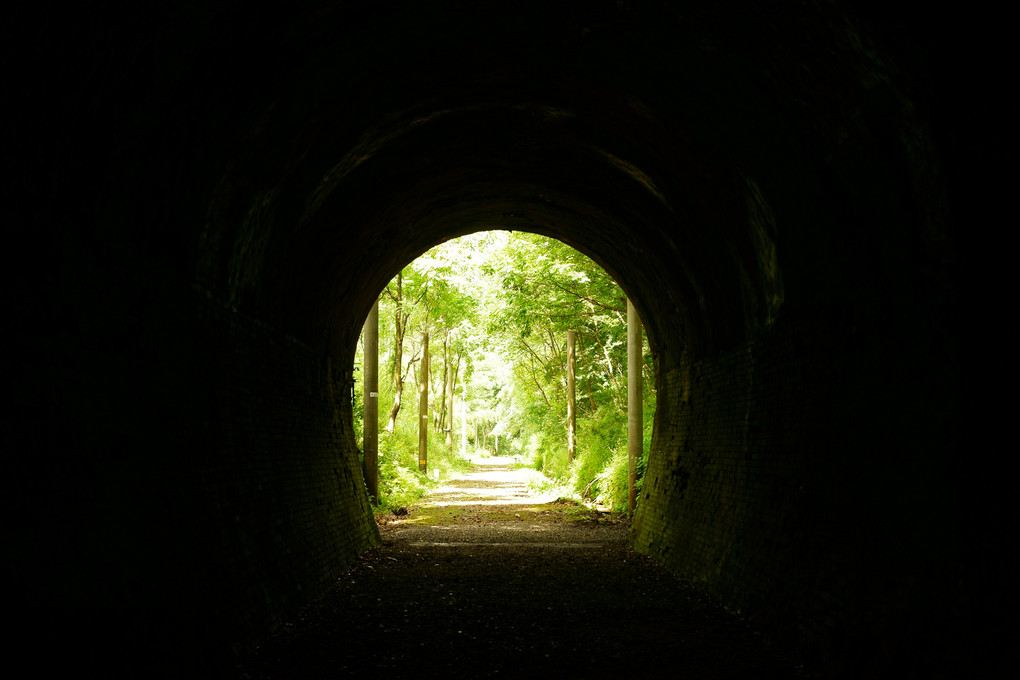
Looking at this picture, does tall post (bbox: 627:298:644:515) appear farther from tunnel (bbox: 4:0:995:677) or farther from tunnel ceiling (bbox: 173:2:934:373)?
tunnel (bbox: 4:0:995:677)

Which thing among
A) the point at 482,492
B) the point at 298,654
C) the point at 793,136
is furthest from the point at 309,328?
the point at 482,492

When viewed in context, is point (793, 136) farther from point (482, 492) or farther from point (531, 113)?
point (482, 492)

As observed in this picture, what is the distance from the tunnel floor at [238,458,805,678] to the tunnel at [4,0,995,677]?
352 mm

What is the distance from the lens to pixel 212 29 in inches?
174

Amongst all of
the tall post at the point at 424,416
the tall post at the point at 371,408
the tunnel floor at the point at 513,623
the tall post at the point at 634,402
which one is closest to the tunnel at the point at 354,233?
the tunnel floor at the point at 513,623

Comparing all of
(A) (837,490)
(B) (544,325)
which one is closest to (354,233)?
(A) (837,490)

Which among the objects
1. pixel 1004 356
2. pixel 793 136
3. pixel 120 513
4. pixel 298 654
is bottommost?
pixel 298 654

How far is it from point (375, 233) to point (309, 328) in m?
1.68

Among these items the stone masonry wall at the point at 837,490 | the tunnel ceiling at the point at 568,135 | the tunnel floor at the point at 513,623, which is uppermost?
the tunnel ceiling at the point at 568,135

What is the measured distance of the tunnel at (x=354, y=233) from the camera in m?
3.76

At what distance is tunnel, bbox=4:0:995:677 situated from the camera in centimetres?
Answer: 376

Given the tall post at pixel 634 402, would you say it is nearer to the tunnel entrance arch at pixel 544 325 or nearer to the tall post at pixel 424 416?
the tunnel entrance arch at pixel 544 325

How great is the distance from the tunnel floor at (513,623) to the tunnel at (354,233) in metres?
0.35

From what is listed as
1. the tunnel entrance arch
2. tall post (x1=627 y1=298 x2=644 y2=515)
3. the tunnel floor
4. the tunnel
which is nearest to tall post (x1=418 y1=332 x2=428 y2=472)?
the tunnel entrance arch
